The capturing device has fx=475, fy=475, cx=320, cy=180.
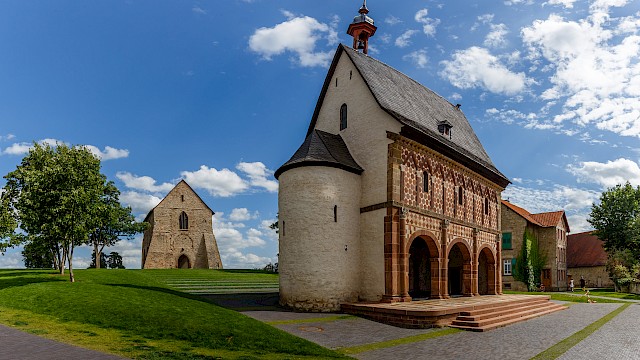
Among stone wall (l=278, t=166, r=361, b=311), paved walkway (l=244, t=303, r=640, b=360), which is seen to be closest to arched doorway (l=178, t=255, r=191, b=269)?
stone wall (l=278, t=166, r=361, b=311)

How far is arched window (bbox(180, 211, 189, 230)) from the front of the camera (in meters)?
56.0

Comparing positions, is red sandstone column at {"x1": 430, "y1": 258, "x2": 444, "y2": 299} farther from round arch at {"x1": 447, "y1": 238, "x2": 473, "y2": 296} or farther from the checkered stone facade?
round arch at {"x1": 447, "y1": 238, "x2": 473, "y2": 296}

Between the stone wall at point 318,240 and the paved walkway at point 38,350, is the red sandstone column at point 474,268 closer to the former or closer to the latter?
the stone wall at point 318,240

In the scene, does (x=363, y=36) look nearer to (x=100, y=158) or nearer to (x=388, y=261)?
(x=388, y=261)

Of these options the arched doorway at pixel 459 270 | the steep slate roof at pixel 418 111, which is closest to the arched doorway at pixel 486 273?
the arched doorway at pixel 459 270

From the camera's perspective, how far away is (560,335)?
719 inches

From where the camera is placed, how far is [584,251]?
214 ft

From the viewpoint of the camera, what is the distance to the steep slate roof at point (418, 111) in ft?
87.0

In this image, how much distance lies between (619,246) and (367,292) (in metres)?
45.7

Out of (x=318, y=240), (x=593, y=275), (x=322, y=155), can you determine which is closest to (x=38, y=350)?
(x=318, y=240)

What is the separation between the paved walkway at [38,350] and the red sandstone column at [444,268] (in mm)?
19006

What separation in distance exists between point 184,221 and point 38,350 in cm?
4504

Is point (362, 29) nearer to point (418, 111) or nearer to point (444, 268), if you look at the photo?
point (418, 111)

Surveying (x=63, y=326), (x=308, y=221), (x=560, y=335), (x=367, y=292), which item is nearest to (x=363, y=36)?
(x=308, y=221)
